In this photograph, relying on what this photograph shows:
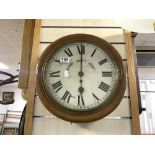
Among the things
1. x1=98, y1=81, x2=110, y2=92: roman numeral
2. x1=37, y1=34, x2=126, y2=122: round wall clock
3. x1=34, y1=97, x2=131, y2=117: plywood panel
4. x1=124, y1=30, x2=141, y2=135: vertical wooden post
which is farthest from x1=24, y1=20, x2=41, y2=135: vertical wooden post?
x1=124, y1=30, x2=141, y2=135: vertical wooden post

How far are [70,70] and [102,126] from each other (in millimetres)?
271

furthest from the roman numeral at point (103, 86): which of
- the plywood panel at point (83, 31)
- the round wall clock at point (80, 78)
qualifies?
the plywood panel at point (83, 31)

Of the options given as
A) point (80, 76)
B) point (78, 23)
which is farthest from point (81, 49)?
point (78, 23)

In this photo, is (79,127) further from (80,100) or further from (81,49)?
(81,49)

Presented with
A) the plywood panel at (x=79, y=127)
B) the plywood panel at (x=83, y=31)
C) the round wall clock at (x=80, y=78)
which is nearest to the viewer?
the round wall clock at (x=80, y=78)

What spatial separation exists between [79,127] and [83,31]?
0.45m

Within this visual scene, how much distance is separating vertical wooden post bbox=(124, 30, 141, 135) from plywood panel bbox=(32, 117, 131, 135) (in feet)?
0.09

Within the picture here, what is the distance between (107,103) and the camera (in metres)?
0.74

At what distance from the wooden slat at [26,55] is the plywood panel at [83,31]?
0.06 metres

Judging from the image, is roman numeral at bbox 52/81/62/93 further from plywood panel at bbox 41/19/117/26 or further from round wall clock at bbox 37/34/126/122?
plywood panel at bbox 41/19/117/26

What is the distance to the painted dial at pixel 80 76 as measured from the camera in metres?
0.76

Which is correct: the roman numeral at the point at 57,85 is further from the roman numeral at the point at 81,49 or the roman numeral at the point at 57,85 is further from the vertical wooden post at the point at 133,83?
the vertical wooden post at the point at 133,83

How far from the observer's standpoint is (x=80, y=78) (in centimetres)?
79
